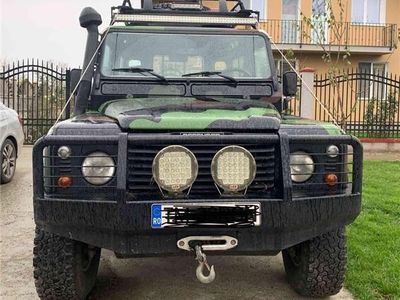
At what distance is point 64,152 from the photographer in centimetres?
323

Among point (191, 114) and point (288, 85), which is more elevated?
point (288, 85)

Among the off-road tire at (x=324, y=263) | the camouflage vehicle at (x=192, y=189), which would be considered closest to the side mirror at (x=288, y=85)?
the camouflage vehicle at (x=192, y=189)

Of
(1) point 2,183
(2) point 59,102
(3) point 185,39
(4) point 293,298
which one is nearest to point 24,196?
(1) point 2,183

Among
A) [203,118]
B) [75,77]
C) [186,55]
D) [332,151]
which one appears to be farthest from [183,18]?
[332,151]

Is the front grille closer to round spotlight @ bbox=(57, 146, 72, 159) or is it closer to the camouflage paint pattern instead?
the camouflage paint pattern

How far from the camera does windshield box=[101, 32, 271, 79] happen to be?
15.3ft

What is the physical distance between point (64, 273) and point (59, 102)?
11.8 meters

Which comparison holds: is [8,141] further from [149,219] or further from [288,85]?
[149,219]

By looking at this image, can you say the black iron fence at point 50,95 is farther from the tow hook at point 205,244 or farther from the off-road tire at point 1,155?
the tow hook at point 205,244

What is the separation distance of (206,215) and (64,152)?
93 cm

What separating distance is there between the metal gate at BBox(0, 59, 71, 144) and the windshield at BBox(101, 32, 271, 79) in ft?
33.3

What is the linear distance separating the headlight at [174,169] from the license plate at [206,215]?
0.12 metres

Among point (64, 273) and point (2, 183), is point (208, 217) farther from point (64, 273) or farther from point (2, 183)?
point (2, 183)

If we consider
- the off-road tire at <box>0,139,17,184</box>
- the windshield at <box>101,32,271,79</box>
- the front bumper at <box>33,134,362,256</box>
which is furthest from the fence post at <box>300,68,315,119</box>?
the front bumper at <box>33,134,362,256</box>
